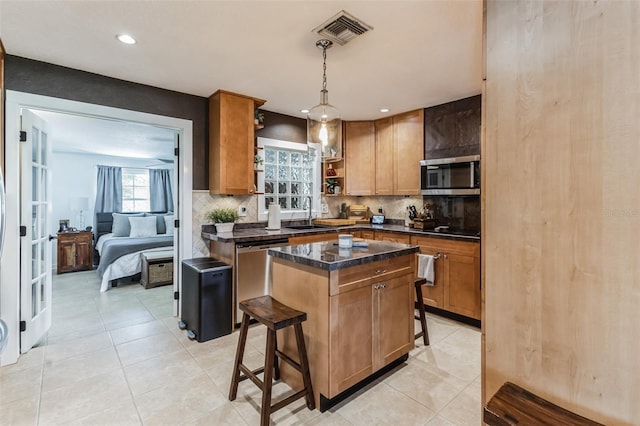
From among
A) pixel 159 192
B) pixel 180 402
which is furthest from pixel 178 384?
pixel 159 192

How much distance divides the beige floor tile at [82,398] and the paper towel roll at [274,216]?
220 cm

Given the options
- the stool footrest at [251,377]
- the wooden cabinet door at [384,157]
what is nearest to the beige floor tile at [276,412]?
the stool footrest at [251,377]

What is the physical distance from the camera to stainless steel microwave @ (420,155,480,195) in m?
3.58

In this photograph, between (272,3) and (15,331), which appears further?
(15,331)

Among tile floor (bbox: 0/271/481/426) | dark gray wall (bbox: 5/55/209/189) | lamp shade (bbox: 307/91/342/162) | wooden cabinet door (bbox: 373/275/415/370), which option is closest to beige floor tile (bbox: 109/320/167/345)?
tile floor (bbox: 0/271/481/426)

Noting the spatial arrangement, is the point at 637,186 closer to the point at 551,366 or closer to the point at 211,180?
the point at 551,366

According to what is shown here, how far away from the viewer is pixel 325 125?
7.66 ft

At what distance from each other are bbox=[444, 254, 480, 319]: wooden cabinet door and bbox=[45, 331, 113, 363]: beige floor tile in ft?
11.5

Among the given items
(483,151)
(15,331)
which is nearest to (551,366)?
(483,151)

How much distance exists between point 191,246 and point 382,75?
279 cm

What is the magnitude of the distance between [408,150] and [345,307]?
2.97 m

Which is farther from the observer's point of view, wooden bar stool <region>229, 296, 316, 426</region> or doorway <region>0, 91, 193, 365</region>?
doorway <region>0, 91, 193, 365</region>

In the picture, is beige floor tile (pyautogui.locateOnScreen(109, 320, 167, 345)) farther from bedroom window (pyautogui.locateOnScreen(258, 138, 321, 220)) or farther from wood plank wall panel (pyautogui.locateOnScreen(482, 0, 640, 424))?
wood plank wall panel (pyautogui.locateOnScreen(482, 0, 640, 424))

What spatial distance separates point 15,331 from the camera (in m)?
2.60
